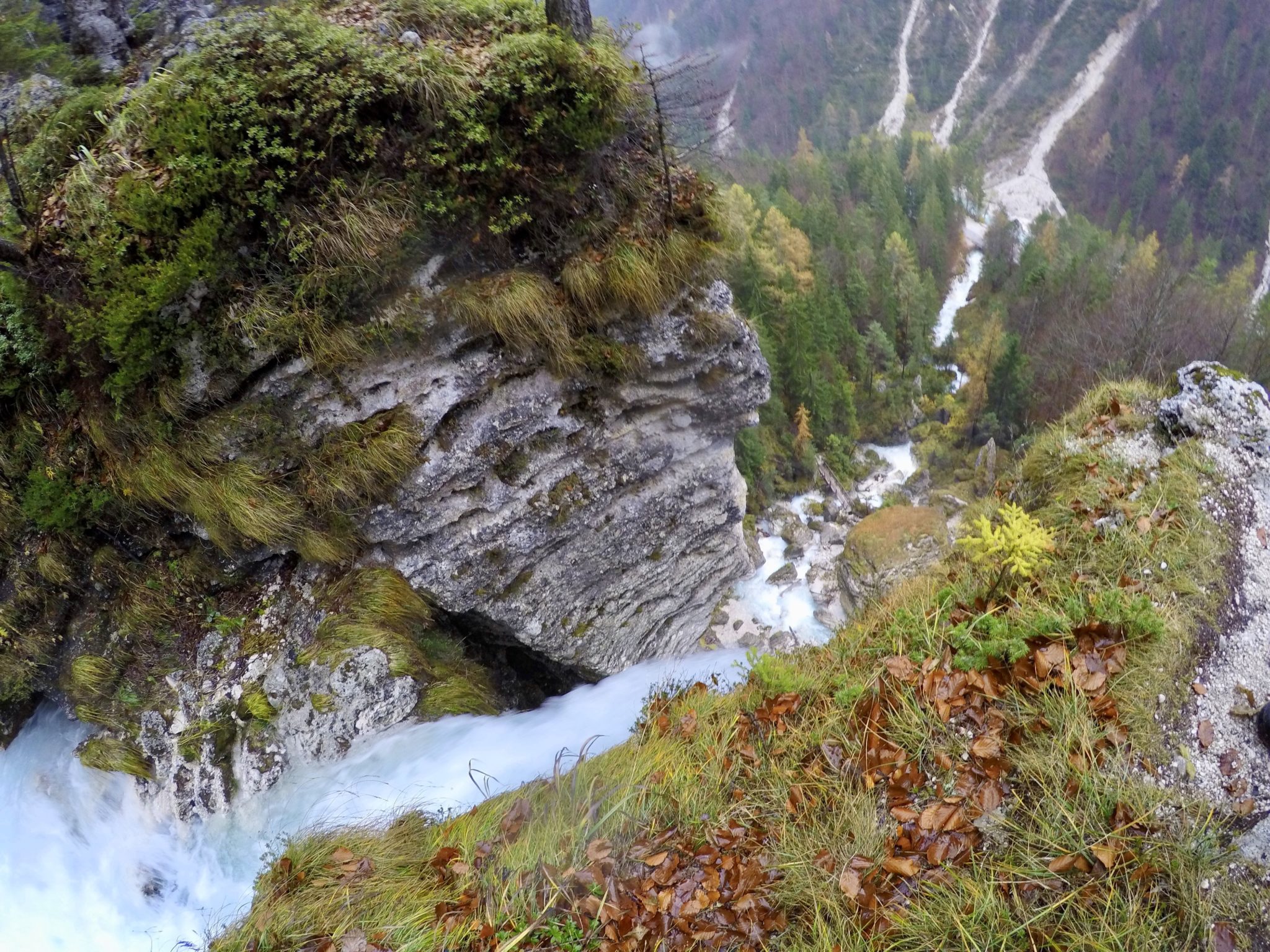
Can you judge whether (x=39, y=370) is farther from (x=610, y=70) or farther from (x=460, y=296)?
(x=610, y=70)

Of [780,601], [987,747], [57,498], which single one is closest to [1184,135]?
[780,601]

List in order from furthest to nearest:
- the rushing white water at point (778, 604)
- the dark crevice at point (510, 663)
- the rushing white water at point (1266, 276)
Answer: the rushing white water at point (1266, 276), the rushing white water at point (778, 604), the dark crevice at point (510, 663)

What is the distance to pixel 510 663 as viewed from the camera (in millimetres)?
7855

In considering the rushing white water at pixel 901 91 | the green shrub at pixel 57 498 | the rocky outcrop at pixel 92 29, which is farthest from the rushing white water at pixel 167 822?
the rushing white water at pixel 901 91

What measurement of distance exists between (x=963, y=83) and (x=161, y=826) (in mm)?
138976

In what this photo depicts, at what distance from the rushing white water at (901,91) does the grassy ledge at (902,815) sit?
111 meters

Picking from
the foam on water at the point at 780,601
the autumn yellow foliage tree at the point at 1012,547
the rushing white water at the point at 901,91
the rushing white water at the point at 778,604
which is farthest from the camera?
the rushing white water at the point at 901,91

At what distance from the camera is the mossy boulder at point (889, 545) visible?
1659 cm

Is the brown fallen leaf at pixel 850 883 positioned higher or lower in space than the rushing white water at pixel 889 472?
higher

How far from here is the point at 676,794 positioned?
424cm

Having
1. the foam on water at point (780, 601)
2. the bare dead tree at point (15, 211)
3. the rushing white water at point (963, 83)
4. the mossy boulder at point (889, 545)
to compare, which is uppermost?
the bare dead tree at point (15, 211)

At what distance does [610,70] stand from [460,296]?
100 inches

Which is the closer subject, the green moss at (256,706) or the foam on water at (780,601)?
the green moss at (256,706)

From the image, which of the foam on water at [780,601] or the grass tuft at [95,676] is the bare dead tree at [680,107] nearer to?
the grass tuft at [95,676]
